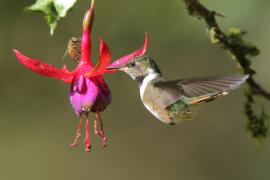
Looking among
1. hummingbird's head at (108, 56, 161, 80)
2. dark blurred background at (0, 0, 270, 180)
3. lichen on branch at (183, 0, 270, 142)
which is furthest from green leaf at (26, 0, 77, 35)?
dark blurred background at (0, 0, 270, 180)

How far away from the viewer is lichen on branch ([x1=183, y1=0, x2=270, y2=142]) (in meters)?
1.70

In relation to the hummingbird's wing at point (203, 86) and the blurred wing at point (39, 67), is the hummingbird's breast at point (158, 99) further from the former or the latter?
the blurred wing at point (39, 67)

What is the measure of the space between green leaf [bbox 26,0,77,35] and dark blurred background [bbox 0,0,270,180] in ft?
9.61

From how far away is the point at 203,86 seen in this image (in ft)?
5.12

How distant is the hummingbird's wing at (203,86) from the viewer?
1491 millimetres

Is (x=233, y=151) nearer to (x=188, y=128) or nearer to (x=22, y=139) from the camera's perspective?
(x=188, y=128)

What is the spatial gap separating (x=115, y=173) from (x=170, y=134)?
1.79 feet

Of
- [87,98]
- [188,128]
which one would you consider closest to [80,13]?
[188,128]

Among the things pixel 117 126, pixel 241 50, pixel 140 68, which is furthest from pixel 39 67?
pixel 117 126

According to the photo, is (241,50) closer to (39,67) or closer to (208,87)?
(208,87)

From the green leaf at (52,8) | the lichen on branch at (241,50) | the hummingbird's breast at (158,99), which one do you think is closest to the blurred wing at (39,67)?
the green leaf at (52,8)

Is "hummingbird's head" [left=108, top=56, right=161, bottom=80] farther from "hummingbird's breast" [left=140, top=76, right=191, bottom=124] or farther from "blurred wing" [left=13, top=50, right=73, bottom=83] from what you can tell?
"blurred wing" [left=13, top=50, right=73, bottom=83]

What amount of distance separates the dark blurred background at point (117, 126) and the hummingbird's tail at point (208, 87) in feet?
9.45

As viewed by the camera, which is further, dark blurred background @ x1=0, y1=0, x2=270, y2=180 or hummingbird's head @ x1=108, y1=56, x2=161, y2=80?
dark blurred background @ x1=0, y1=0, x2=270, y2=180
